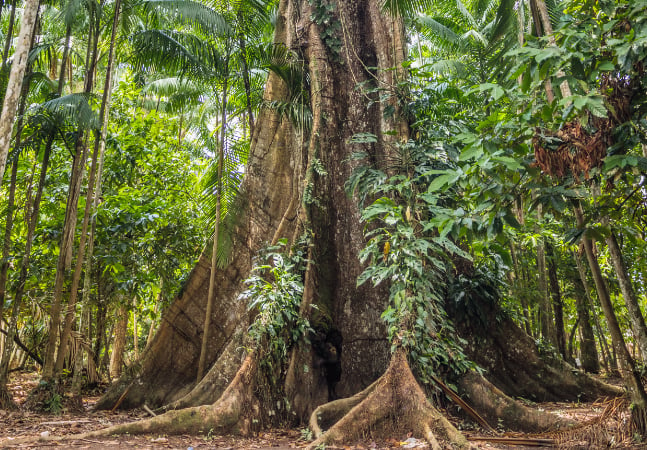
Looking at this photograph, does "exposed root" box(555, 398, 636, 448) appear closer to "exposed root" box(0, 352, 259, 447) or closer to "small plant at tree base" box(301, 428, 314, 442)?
"small plant at tree base" box(301, 428, 314, 442)

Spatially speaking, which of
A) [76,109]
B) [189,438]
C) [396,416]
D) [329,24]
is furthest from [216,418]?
[329,24]

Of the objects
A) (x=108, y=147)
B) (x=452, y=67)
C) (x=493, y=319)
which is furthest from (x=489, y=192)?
(x=452, y=67)

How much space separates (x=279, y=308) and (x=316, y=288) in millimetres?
676

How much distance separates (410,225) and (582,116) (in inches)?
63.8

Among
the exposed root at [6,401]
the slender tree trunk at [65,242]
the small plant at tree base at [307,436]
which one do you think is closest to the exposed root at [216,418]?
the small plant at tree base at [307,436]

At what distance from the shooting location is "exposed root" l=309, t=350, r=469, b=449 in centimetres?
331

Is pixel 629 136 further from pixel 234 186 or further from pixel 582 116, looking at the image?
pixel 234 186

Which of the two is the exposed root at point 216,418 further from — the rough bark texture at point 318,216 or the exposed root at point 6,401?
the exposed root at point 6,401

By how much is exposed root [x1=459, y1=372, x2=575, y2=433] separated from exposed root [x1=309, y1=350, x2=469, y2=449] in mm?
1049

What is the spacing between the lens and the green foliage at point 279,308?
4.36 meters

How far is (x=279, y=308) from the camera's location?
14.5 feet

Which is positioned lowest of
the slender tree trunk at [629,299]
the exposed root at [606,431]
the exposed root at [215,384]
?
the exposed root at [606,431]

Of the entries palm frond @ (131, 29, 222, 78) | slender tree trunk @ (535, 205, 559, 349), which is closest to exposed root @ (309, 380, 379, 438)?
palm frond @ (131, 29, 222, 78)

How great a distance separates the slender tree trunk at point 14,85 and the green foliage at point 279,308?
252cm
